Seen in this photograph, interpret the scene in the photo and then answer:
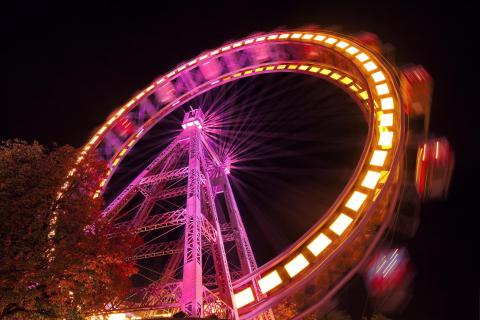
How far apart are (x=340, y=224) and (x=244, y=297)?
3.04 metres

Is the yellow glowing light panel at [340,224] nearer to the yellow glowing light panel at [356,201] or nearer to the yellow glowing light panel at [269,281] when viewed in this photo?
the yellow glowing light panel at [356,201]

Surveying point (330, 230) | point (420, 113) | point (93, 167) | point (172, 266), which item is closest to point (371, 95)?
point (420, 113)

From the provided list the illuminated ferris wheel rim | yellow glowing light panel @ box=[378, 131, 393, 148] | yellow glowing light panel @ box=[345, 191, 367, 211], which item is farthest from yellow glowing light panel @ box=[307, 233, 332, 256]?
yellow glowing light panel @ box=[378, 131, 393, 148]

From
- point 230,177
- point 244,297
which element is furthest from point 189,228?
point 230,177

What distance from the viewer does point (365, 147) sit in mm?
9102

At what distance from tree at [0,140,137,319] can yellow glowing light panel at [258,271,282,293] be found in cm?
446

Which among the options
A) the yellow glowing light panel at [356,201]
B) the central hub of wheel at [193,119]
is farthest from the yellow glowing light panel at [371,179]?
the central hub of wheel at [193,119]

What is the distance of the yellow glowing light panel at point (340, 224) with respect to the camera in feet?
25.9

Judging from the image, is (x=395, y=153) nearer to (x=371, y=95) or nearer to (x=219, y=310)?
(x=371, y=95)

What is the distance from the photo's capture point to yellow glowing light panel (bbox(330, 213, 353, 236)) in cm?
788

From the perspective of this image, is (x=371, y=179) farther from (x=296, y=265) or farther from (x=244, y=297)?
(x=244, y=297)

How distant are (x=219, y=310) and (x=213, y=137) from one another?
10.4 meters

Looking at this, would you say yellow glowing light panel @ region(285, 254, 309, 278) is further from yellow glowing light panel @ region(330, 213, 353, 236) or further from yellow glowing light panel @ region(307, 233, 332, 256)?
yellow glowing light panel @ region(330, 213, 353, 236)

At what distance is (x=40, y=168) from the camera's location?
999 cm
